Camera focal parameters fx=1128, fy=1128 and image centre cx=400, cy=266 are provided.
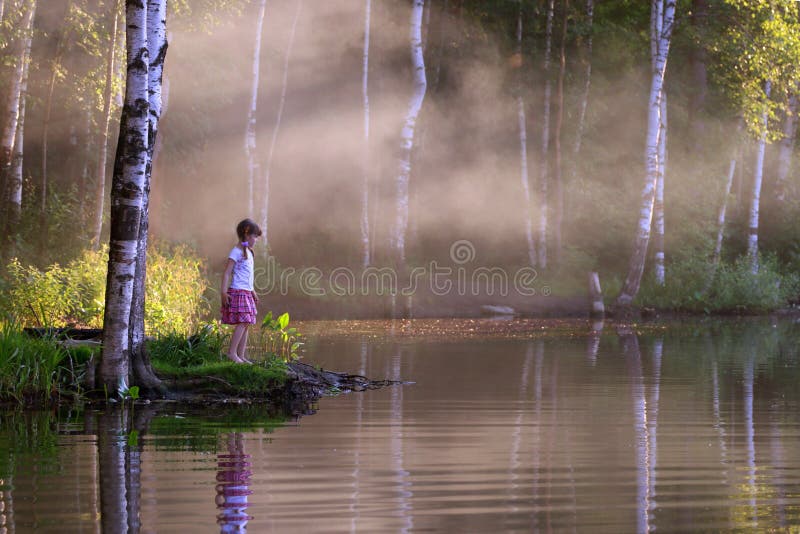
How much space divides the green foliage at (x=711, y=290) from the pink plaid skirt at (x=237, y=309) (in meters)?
22.8

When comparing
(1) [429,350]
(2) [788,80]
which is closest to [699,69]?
(2) [788,80]

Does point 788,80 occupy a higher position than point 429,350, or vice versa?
point 788,80

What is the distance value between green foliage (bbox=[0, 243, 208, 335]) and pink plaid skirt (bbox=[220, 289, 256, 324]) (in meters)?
3.33

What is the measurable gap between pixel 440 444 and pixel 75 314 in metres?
11.2

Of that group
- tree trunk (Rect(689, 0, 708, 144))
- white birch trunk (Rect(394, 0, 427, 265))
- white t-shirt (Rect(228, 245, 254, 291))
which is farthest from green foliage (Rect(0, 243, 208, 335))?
tree trunk (Rect(689, 0, 708, 144))

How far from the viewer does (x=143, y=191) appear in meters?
14.4

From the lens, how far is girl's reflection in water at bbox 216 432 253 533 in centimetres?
741

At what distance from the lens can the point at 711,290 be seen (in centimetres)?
3681

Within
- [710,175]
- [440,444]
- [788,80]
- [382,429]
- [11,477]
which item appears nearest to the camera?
[11,477]

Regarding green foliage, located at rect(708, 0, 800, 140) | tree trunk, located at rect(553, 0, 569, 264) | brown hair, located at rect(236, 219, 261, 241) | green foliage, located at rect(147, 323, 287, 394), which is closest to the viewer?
green foliage, located at rect(147, 323, 287, 394)

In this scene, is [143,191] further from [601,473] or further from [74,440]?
[601,473]

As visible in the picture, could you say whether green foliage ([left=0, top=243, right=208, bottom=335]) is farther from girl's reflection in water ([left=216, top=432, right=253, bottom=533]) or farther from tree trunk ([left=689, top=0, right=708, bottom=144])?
tree trunk ([left=689, top=0, right=708, bottom=144])

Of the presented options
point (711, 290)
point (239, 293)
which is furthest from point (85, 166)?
point (711, 290)

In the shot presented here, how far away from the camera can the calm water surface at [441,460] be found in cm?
764
